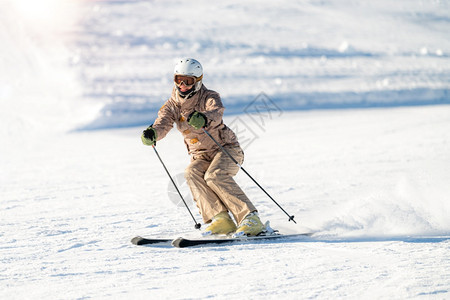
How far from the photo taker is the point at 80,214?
4516mm

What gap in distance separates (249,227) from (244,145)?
514 centimetres

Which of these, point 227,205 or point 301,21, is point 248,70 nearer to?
point 301,21

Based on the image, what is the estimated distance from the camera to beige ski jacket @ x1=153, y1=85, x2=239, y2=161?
3.60 metres

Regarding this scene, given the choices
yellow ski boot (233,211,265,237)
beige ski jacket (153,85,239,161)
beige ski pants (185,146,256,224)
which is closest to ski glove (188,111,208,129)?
beige ski jacket (153,85,239,161)

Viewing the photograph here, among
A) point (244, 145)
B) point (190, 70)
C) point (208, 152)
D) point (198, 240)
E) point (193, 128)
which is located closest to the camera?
point (198, 240)

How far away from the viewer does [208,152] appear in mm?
3730

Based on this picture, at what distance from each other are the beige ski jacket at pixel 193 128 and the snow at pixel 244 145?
24.8 inches

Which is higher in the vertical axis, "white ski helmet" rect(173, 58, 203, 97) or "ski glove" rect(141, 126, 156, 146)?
"white ski helmet" rect(173, 58, 203, 97)

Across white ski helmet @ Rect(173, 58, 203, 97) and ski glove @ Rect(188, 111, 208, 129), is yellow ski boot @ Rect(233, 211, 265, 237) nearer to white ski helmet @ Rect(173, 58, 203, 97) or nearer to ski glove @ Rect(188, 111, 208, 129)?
ski glove @ Rect(188, 111, 208, 129)

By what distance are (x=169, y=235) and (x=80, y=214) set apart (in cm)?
120

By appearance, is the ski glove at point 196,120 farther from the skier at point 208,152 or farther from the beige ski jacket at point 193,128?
the beige ski jacket at point 193,128

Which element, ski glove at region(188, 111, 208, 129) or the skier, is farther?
the skier

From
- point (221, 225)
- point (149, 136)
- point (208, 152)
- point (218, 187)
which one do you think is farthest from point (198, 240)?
point (149, 136)

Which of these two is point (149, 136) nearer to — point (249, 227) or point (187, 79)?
point (187, 79)
